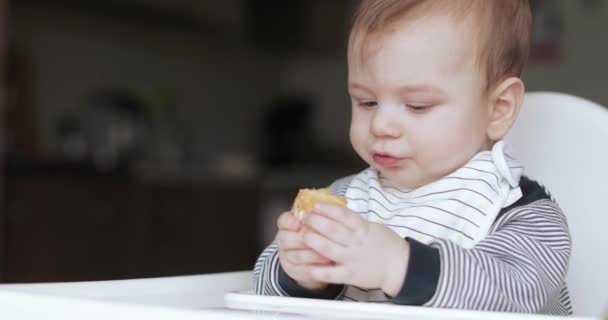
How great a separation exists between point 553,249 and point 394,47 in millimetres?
234

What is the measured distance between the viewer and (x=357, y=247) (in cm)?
75

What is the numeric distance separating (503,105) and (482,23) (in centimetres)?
9

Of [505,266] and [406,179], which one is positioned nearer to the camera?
[505,266]

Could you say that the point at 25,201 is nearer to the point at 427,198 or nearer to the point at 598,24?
the point at 427,198

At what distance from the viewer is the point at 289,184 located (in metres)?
4.19

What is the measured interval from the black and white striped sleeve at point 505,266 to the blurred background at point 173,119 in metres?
2.20

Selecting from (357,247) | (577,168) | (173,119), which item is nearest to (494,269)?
(357,247)

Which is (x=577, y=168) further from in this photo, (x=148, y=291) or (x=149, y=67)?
(x=149, y=67)

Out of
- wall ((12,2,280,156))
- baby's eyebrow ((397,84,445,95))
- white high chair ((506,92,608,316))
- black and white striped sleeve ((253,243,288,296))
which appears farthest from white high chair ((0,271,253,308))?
wall ((12,2,280,156))

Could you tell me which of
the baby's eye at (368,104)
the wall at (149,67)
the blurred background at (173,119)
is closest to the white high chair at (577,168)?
the baby's eye at (368,104)

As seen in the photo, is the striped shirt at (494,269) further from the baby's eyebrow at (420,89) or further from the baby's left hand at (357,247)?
the baby's eyebrow at (420,89)

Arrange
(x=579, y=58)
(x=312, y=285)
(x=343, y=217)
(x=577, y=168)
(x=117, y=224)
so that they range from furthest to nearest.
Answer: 1. (x=579, y=58)
2. (x=117, y=224)
3. (x=577, y=168)
4. (x=312, y=285)
5. (x=343, y=217)

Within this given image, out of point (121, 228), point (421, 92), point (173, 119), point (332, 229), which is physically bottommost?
point (121, 228)

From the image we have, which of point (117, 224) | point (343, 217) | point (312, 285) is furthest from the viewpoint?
point (117, 224)
